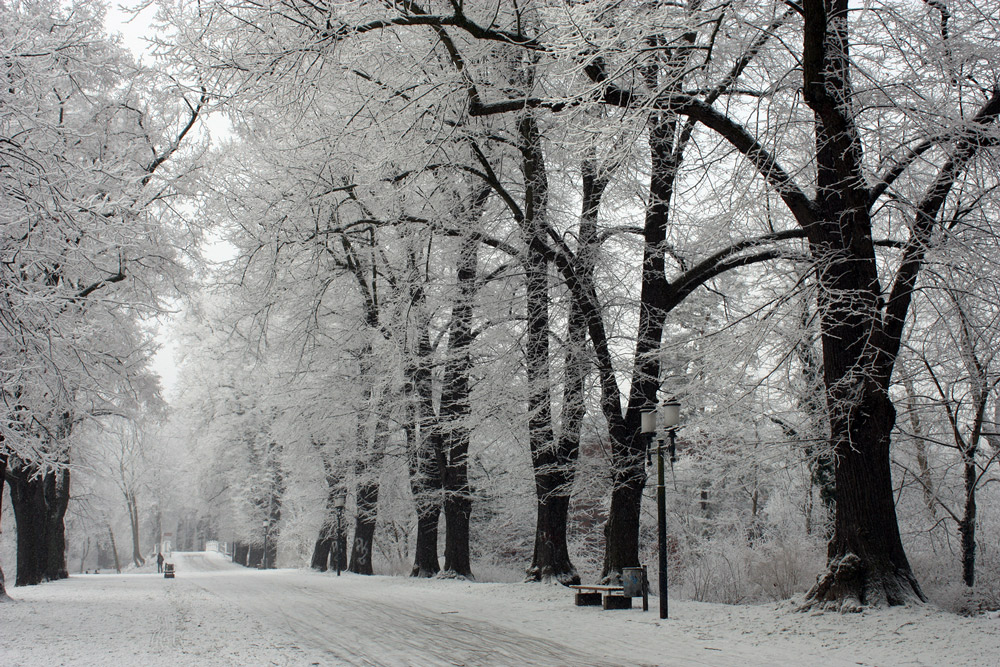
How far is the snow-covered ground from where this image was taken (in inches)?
275

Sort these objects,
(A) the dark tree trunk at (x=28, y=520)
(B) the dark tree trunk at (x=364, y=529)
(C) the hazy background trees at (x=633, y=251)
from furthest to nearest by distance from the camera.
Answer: (B) the dark tree trunk at (x=364, y=529) → (A) the dark tree trunk at (x=28, y=520) → (C) the hazy background trees at (x=633, y=251)

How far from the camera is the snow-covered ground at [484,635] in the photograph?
6996 mm

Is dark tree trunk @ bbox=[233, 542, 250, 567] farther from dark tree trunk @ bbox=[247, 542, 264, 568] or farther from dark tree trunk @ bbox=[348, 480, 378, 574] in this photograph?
dark tree trunk @ bbox=[348, 480, 378, 574]

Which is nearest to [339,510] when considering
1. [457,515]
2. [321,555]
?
[321,555]

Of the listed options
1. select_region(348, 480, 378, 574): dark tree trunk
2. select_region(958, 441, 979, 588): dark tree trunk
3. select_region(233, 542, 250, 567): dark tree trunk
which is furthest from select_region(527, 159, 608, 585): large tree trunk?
select_region(233, 542, 250, 567): dark tree trunk

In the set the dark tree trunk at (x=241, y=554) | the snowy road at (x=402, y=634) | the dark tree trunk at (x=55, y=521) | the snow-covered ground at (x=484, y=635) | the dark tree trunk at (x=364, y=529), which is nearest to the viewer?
the snow-covered ground at (x=484, y=635)

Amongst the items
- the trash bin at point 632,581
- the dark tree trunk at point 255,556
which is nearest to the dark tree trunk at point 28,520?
the trash bin at point 632,581

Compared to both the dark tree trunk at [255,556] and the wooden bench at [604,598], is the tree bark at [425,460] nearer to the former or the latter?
→ the wooden bench at [604,598]

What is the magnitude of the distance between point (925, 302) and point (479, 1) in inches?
334

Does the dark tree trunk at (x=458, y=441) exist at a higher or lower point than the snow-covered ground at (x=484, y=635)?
higher

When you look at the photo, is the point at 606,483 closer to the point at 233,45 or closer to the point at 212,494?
the point at 233,45

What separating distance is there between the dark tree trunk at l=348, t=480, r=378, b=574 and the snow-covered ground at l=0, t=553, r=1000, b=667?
11.3 m

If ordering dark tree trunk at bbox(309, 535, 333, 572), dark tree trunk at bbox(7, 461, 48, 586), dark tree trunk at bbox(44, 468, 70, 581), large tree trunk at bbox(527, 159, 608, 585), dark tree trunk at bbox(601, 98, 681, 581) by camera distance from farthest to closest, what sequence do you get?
1. dark tree trunk at bbox(309, 535, 333, 572)
2. dark tree trunk at bbox(44, 468, 70, 581)
3. dark tree trunk at bbox(7, 461, 48, 586)
4. large tree trunk at bbox(527, 159, 608, 585)
5. dark tree trunk at bbox(601, 98, 681, 581)

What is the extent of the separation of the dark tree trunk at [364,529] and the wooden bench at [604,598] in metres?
13.6
